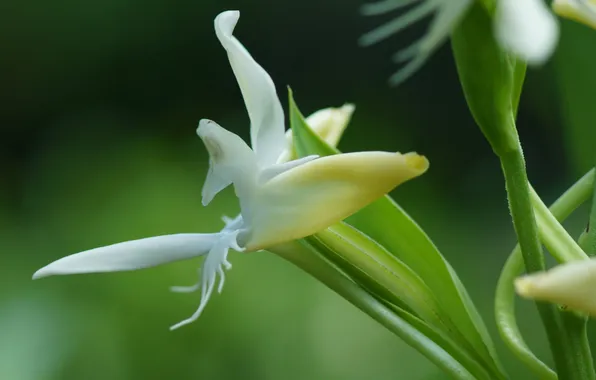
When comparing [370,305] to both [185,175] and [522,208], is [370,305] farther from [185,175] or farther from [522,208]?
[185,175]

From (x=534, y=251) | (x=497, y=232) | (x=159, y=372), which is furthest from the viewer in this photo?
(x=497, y=232)

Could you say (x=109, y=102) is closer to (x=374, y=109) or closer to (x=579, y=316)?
(x=374, y=109)

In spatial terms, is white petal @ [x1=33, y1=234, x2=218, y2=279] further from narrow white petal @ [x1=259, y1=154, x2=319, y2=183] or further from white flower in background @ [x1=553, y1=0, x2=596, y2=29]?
white flower in background @ [x1=553, y1=0, x2=596, y2=29]

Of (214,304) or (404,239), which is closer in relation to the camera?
(404,239)

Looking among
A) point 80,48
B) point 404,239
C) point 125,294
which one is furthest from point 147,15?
point 404,239

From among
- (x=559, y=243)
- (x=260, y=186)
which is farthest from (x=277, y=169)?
(x=559, y=243)

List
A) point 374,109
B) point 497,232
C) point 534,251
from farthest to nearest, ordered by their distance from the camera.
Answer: point 374,109 < point 497,232 < point 534,251

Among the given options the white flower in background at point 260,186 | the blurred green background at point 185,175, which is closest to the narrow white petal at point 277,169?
the white flower in background at point 260,186
